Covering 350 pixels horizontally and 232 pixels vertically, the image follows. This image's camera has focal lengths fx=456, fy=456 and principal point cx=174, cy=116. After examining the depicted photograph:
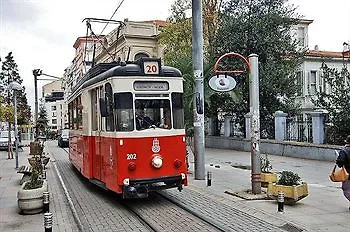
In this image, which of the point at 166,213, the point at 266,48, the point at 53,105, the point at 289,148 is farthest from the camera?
the point at 53,105

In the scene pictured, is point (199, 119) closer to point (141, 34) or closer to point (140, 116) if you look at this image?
point (140, 116)

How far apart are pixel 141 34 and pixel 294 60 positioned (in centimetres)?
2311

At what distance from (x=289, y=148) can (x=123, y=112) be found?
46.5 ft

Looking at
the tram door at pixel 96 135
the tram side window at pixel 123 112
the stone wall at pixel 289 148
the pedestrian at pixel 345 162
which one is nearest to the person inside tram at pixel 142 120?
the tram side window at pixel 123 112

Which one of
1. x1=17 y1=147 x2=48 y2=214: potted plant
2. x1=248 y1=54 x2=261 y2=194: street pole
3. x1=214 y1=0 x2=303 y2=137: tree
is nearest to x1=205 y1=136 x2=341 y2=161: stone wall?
x1=214 y1=0 x2=303 y2=137: tree

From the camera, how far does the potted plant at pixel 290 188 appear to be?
10266 mm

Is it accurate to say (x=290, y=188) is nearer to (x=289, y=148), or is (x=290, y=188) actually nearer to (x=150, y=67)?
(x=150, y=67)

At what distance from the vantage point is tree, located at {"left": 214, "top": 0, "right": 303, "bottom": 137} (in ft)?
86.7

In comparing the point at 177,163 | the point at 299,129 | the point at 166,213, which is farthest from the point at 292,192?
the point at 299,129

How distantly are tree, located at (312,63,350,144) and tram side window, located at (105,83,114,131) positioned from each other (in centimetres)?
1240

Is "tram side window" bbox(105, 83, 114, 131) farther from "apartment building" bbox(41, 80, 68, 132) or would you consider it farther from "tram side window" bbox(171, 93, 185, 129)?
"apartment building" bbox(41, 80, 68, 132)

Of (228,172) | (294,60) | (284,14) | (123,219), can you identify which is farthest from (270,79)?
(123,219)

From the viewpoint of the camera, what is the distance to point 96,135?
40.5 feet

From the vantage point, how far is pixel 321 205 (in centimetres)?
1046
